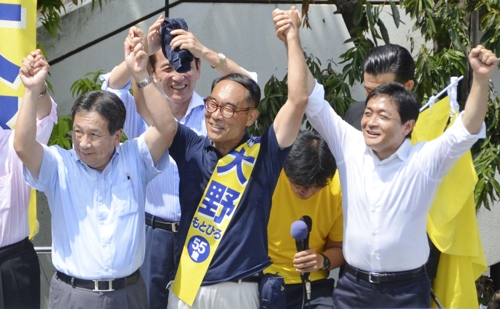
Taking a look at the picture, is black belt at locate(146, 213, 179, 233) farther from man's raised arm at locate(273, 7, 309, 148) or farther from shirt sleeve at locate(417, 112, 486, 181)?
shirt sleeve at locate(417, 112, 486, 181)

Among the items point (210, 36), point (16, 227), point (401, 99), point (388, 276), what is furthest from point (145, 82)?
point (210, 36)

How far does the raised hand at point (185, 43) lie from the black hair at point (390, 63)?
0.91 metres

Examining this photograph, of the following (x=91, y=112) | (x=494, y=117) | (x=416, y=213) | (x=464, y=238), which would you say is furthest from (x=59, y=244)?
(x=494, y=117)

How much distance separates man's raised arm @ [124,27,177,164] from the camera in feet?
11.0

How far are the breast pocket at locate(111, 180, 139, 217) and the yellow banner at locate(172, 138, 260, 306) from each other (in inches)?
10.7

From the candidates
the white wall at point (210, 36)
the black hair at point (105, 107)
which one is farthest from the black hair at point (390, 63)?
the white wall at point (210, 36)

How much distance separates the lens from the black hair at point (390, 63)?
3.93 m

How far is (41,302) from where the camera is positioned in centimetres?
396

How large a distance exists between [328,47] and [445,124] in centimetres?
254

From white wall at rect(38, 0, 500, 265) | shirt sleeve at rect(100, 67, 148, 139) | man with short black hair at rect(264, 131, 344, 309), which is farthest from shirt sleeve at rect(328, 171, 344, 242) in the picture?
white wall at rect(38, 0, 500, 265)

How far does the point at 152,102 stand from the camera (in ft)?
11.0

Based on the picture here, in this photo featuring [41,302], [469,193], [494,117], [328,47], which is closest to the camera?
[469,193]

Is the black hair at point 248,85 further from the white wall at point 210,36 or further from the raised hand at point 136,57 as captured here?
the white wall at point 210,36

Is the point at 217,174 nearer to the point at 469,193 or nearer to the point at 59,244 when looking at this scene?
the point at 59,244
